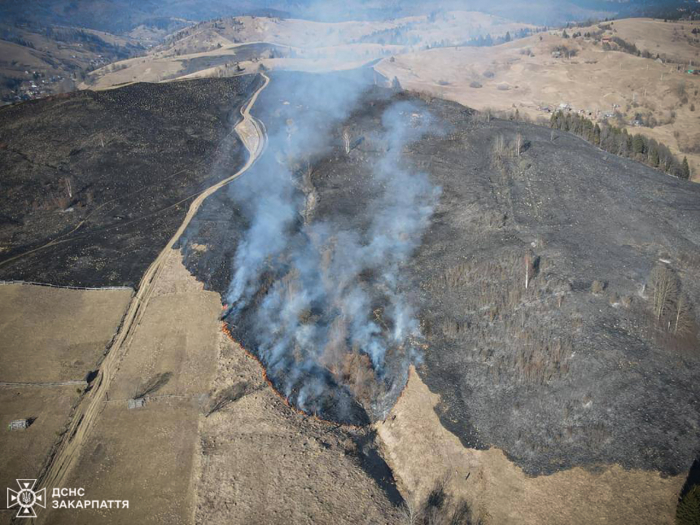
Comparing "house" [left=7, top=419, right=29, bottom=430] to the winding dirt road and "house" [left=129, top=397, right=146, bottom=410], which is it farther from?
"house" [left=129, top=397, right=146, bottom=410]

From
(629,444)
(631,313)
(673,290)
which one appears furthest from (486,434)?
(673,290)

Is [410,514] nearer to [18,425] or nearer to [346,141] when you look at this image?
[18,425]

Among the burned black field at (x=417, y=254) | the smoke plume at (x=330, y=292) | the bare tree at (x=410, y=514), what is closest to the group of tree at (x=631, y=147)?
the burned black field at (x=417, y=254)

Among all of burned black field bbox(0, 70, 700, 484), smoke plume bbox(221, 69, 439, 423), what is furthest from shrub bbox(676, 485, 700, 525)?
smoke plume bbox(221, 69, 439, 423)

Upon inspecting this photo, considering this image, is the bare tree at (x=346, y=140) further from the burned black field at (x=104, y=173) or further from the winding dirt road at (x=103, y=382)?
the winding dirt road at (x=103, y=382)

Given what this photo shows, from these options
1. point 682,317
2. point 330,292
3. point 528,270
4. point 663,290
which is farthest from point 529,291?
point 330,292

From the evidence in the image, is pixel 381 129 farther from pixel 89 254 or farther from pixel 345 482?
pixel 345 482
